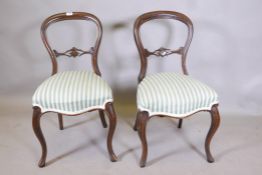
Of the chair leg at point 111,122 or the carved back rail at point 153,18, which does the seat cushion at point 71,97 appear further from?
the carved back rail at point 153,18

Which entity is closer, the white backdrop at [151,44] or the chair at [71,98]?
the chair at [71,98]


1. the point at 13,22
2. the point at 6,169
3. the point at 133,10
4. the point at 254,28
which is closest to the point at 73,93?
the point at 6,169

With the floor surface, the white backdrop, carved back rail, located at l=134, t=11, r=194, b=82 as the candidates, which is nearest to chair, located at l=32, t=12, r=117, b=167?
the floor surface

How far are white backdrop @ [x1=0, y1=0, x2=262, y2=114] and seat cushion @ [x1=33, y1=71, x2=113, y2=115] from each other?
0.57 m

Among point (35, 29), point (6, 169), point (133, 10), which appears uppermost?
point (133, 10)

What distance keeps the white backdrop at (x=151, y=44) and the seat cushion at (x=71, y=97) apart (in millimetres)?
568

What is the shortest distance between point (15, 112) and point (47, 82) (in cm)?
77

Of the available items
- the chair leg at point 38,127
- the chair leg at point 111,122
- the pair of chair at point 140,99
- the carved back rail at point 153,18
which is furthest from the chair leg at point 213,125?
the chair leg at point 38,127

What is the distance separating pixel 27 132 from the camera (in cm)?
202

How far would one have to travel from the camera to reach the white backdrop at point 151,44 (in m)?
1.93

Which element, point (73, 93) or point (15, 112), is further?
point (15, 112)

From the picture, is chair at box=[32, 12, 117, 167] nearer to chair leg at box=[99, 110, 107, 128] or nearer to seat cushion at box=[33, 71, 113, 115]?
seat cushion at box=[33, 71, 113, 115]

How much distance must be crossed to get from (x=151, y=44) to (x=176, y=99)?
660mm

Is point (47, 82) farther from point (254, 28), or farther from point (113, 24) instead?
point (254, 28)
